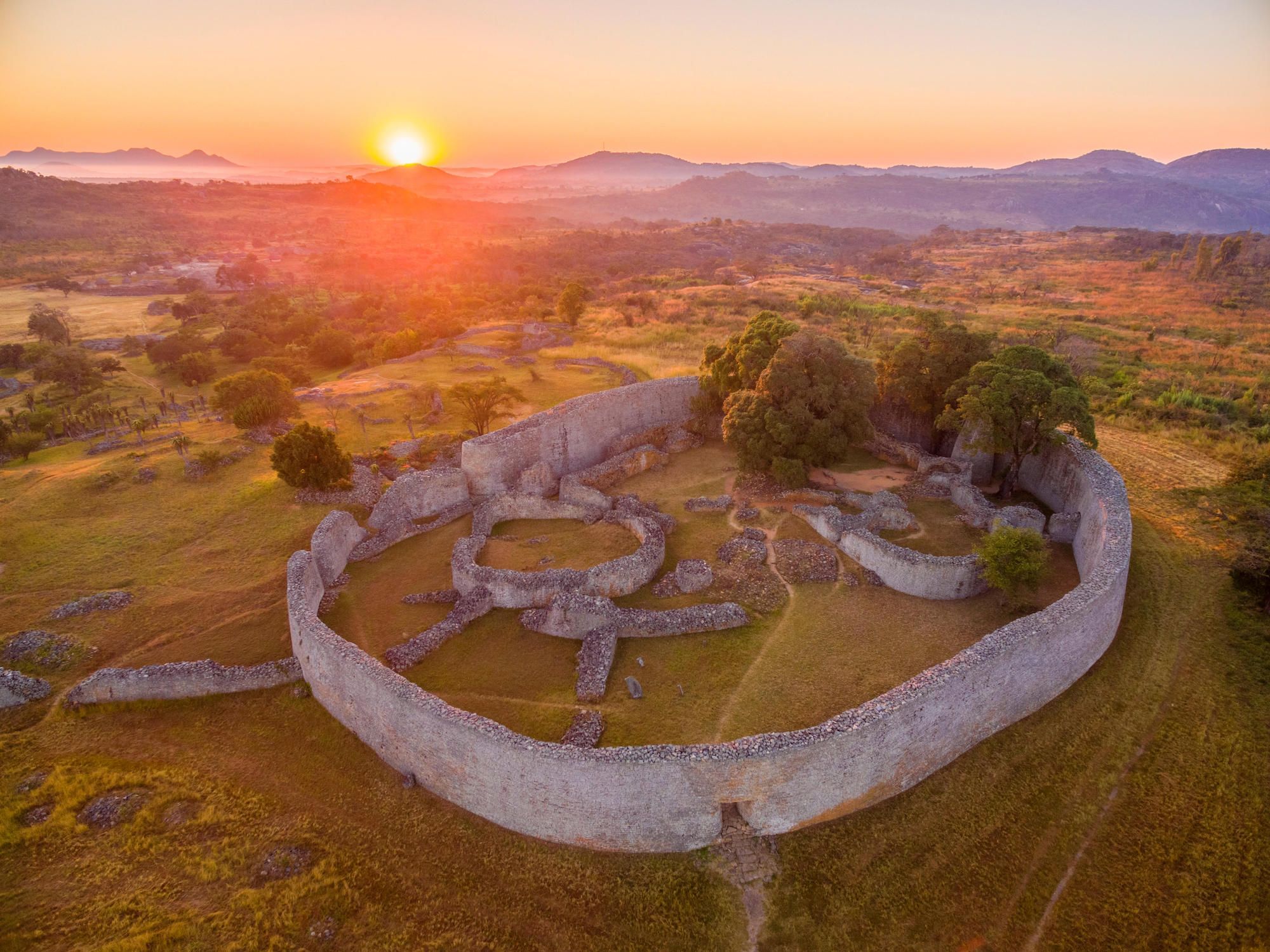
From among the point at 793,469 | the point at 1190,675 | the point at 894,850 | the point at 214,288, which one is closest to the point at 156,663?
the point at 894,850

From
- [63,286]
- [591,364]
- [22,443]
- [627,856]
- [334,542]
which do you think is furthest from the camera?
[63,286]

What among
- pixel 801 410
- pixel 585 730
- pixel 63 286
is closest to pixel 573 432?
pixel 801 410

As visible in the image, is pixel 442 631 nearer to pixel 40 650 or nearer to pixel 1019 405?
pixel 40 650

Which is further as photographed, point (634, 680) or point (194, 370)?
point (194, 370)

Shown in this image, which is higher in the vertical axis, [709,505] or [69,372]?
[709,505]

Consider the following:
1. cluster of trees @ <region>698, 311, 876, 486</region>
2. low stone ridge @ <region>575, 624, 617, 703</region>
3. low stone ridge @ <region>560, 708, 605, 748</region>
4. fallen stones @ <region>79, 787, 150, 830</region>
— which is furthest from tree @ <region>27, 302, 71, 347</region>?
low stone ridge @ <region>560, 708, 605, 748</region>

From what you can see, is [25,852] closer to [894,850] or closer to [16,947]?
[16,947]
